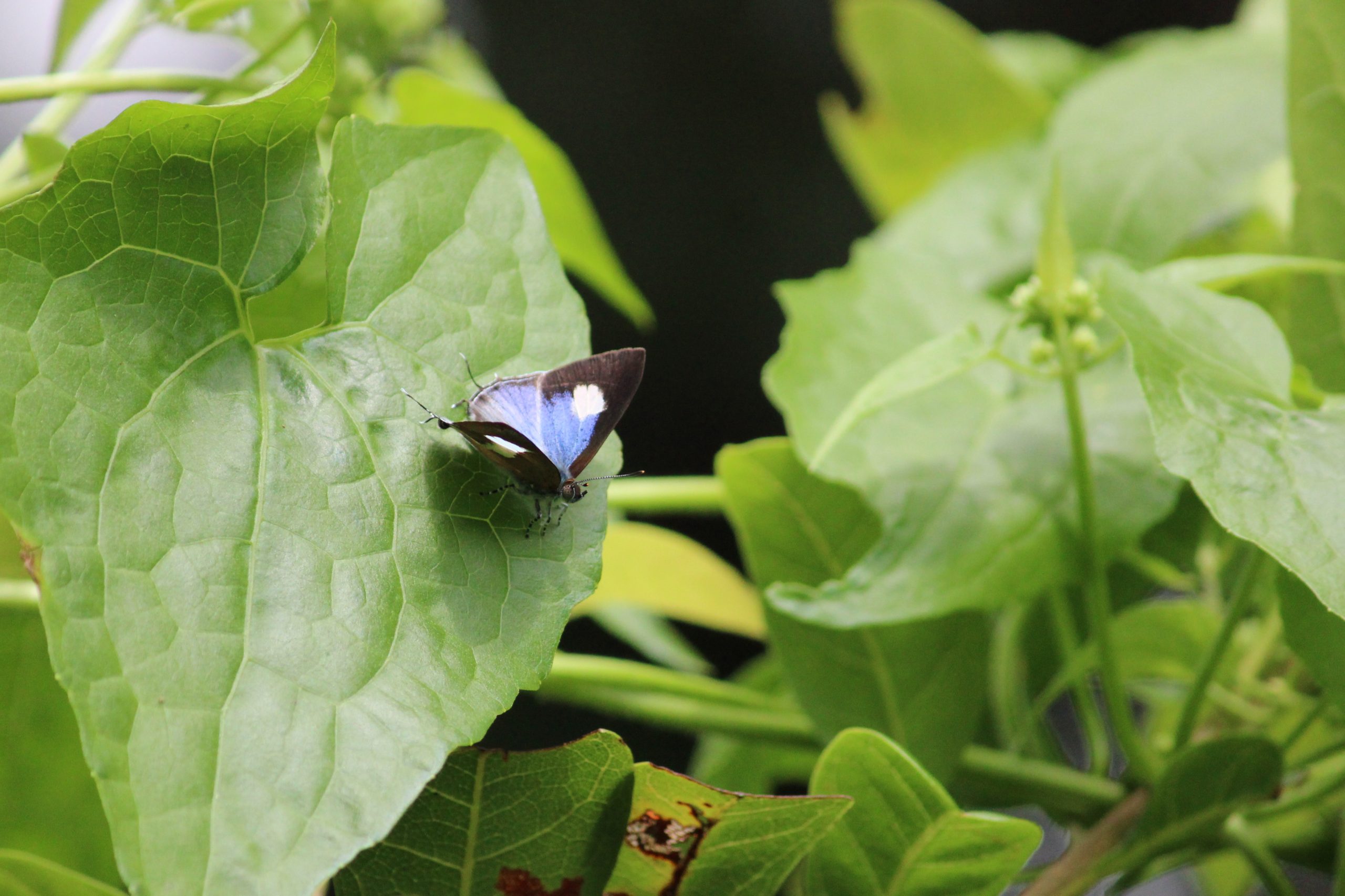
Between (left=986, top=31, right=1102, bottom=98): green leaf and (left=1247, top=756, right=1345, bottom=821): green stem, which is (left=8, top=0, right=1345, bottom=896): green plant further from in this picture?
(left=986, top=31, right=1102, bottom=98): green leaf

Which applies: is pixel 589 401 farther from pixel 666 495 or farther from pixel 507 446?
pixel 666 495

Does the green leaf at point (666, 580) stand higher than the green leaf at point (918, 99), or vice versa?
the green leaf at point (918, 99)

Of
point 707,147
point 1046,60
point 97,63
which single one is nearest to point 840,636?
point 97,63

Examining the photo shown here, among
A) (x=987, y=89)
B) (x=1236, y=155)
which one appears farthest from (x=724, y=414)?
(x=1236, y=155)

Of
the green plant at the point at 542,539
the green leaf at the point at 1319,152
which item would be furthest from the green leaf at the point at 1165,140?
the green leaf at the point at 1319,152

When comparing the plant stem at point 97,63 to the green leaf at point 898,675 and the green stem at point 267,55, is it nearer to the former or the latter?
the green stem at point 267,55

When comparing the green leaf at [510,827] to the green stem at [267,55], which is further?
the green stem at [267,55]

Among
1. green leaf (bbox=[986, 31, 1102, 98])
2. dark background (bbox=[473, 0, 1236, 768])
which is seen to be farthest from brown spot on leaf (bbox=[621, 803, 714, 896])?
dark background (bbox=[473, 0, 1236, 768])

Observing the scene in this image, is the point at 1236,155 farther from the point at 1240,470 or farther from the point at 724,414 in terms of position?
the point at 724,414
